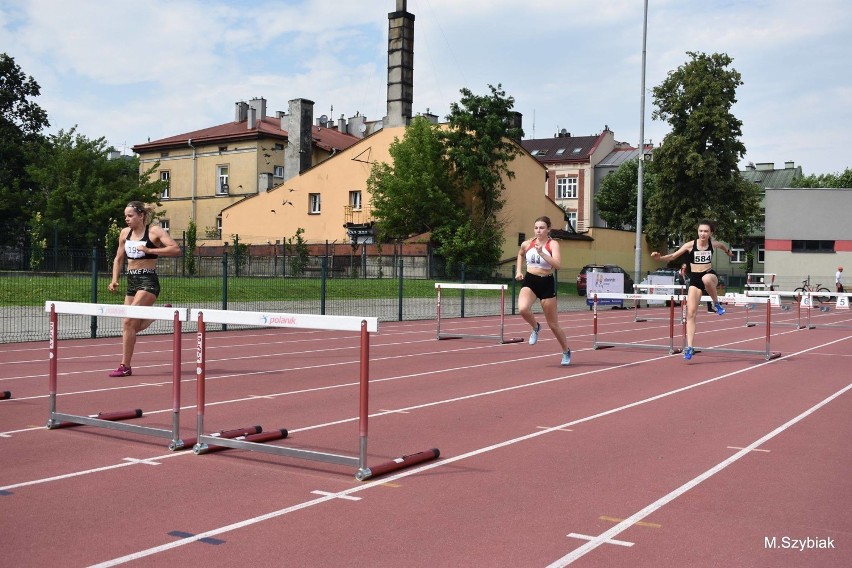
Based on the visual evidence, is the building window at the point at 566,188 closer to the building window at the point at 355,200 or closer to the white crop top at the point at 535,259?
the building window at the point at 355,200

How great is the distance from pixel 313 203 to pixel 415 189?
12.4 meters

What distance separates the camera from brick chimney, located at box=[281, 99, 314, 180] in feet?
201

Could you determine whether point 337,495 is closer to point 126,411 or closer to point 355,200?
point 126,411

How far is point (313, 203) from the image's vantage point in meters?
58.1

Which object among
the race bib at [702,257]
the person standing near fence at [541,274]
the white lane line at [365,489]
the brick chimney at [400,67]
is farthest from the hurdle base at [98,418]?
the brick chimney at [400,67]

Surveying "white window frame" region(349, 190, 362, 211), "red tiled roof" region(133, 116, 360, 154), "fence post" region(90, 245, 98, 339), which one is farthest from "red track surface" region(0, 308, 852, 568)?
"red tiled roof" region(133, 116, 360, 154)

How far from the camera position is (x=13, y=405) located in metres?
8.91

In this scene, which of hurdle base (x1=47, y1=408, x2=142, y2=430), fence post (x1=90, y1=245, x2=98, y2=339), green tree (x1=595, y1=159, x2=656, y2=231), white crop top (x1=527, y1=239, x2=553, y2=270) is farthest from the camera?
green tree (x1=595, y1=159, x2=656, y2=231)

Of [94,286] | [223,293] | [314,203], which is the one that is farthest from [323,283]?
[314,203]

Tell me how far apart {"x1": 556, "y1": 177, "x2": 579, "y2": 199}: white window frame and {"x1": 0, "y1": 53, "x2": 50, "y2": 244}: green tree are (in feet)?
153

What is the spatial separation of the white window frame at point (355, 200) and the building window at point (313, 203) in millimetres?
2975

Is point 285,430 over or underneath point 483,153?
underneath

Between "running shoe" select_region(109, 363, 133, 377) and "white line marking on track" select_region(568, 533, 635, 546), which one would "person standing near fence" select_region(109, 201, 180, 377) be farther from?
"white line marking on track" select_region(568, 533, 635, 546)

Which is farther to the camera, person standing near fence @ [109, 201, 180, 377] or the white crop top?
the white crop top
